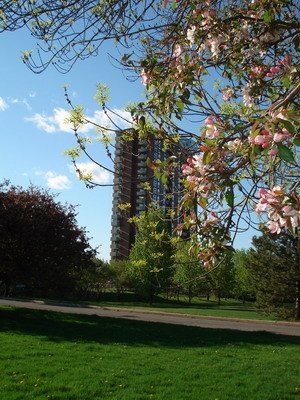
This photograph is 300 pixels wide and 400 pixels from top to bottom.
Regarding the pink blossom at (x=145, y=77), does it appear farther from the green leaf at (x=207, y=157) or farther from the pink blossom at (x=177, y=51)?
the green leaf at (x=207, y=157)

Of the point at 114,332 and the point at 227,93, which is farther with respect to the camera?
the point at 114,332

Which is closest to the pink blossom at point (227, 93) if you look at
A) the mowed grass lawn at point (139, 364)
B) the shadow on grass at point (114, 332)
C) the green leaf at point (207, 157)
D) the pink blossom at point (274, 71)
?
the pink blossom at point (274, 71)

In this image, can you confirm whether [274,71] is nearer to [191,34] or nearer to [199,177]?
[191,34]

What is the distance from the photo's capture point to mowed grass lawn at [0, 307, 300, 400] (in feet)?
23.2

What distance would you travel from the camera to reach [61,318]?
18.0 m

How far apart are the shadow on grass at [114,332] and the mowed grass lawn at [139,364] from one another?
32 millimetres

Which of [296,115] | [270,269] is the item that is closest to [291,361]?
[296,115]

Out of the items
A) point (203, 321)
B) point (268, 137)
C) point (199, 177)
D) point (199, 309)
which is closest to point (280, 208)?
point (268, 137)

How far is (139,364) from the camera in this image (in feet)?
30.7

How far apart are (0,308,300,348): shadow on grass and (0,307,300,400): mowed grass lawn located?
32mm

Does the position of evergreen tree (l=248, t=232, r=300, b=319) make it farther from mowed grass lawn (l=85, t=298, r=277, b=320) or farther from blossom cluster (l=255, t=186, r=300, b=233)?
blossom cluster (l=255, t=186, r=300, b=233)

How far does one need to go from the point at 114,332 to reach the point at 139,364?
5.87 m

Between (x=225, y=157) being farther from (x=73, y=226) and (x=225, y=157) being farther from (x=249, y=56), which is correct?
(x=73, y=226)

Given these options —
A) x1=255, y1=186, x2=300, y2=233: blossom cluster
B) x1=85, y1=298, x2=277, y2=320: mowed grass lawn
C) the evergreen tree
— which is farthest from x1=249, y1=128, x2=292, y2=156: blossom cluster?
x1=85, y1=298, x2=277, y2=320: mowed grass lawn
